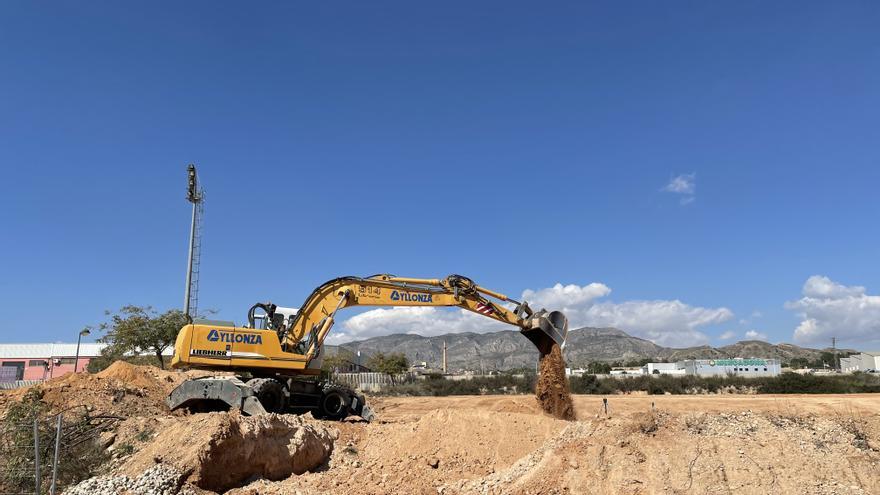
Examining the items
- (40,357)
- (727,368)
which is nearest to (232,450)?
(727,368)

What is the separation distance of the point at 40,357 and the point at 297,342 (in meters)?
75.0

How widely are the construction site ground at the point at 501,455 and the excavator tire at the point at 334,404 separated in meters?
3.59

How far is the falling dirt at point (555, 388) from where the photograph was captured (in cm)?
1734

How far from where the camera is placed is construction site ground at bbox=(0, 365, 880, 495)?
9.72 meters

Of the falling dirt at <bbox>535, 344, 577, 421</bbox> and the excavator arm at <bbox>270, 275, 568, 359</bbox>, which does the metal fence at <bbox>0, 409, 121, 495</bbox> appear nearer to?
the excavator arm at <bbox>270, 275, 568, 359</bbox>

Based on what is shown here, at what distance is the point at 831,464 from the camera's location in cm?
984

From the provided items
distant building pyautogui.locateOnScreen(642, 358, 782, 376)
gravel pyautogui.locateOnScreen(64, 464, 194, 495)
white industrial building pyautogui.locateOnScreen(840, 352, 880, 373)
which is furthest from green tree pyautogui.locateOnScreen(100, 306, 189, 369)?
white industrial building pyautogui.locateOnScreen(840, 352, 880, 373)

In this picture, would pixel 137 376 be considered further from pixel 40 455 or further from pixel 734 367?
pixel 734 367

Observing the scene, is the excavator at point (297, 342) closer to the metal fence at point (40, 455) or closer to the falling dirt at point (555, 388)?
the falling dirt at point (555, 388)

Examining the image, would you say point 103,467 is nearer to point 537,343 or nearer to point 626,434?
point 626,434

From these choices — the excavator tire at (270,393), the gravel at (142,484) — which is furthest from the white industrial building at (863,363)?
the gravel at (142,484)

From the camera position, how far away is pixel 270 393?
16.6 meters

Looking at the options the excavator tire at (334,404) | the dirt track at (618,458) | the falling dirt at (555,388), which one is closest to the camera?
the dirt track at (618,458)

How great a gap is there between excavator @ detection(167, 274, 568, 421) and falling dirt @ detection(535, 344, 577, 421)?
288mm
